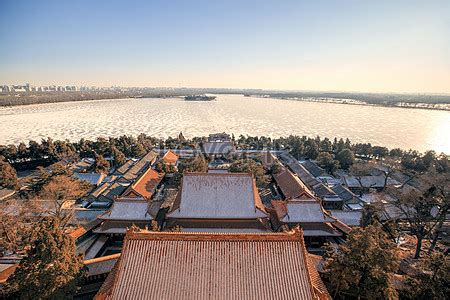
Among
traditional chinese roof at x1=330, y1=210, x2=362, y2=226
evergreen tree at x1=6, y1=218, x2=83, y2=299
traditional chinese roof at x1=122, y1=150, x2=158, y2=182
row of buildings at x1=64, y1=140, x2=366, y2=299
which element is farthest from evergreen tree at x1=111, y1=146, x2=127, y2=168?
traditional chinese roof at x1=330, y1=210, x2=362, y2=226

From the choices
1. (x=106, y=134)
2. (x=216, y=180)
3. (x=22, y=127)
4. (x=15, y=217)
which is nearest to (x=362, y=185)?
(x=216, y=180)

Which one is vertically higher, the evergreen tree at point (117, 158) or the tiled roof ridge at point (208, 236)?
the tiled roof ridge at point (208, 236)

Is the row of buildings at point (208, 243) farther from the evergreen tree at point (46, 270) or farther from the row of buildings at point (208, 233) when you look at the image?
the evergreen tree at point (46, 270)

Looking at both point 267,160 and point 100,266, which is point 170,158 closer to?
point 267,160

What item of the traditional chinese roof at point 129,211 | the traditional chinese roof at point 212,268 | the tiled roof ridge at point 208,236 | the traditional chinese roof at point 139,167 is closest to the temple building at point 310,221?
the traditional chinese roof at point 212,268

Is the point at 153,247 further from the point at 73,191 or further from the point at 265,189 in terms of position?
the point at 265,189

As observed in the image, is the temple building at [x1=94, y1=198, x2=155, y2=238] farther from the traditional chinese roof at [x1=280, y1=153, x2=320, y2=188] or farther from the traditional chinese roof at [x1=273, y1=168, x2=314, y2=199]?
the traditional chinese roof at [x1=280, y1=153, x2=320, y2=188]
